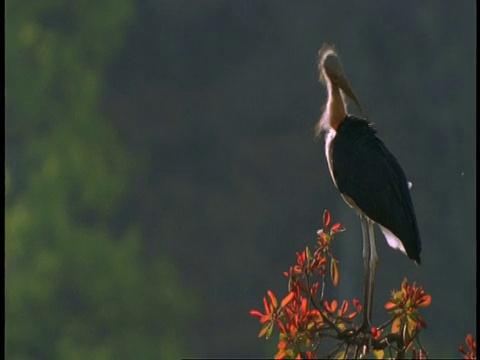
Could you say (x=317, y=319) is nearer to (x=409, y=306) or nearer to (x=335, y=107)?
(x=409, y=306)

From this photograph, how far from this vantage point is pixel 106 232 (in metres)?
4.27

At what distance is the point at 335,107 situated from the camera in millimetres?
2479

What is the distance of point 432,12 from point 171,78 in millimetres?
939

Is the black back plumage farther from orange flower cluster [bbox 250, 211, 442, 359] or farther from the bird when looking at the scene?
orange flower cluster [bbox 250, 211, 442, 359]

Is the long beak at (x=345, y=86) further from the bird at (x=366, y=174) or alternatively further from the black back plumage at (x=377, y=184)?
the black back plumage at (x=377, y=184)

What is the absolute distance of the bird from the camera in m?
2.31

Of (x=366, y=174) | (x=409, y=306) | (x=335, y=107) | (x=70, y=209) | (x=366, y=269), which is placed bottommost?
(x=409, y=306)

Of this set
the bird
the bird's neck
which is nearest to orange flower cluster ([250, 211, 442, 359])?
the bird

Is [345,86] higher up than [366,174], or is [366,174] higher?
[345,86]

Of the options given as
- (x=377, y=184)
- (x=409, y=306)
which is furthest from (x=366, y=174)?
(x=409, y=306)

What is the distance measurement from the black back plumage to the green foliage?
6.11 feet

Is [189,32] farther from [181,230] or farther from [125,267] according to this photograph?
[125,267]

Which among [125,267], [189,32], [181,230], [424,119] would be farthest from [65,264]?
[424,119]

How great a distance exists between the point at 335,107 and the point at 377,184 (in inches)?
9.9
